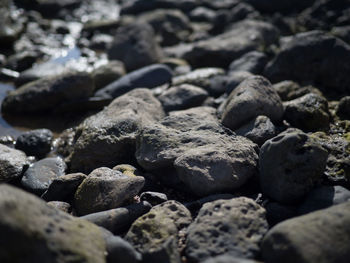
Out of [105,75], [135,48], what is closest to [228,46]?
[135,48]

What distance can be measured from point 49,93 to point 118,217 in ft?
10.7

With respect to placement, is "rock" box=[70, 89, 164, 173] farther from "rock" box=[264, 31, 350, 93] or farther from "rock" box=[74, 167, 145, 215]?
"rock" box=[264, 31, 350, 93]

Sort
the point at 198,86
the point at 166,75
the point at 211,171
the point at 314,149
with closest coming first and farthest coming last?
the point at 314,149
the point at 211,171
the point at 198,86
the point at 166,75

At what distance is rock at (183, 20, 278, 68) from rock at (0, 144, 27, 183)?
3.85m

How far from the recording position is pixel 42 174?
4.54 m

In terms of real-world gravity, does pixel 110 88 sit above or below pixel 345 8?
below

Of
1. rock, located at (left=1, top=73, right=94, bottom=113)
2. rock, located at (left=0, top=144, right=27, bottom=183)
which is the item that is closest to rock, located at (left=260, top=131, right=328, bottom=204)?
rock, located at (left=0, top=144, right=27, bottom=183)

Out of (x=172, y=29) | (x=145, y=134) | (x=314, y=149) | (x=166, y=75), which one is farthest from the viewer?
(x=172, y=29)

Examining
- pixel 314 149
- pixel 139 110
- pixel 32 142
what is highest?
pixel 314 149

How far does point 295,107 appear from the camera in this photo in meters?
4.88

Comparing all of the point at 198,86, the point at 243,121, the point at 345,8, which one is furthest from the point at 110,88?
the point at 345,8

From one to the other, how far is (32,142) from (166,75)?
2512 millimetres

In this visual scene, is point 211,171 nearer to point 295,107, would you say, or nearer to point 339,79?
point 295,107

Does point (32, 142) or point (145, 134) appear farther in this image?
point (32, 142)
